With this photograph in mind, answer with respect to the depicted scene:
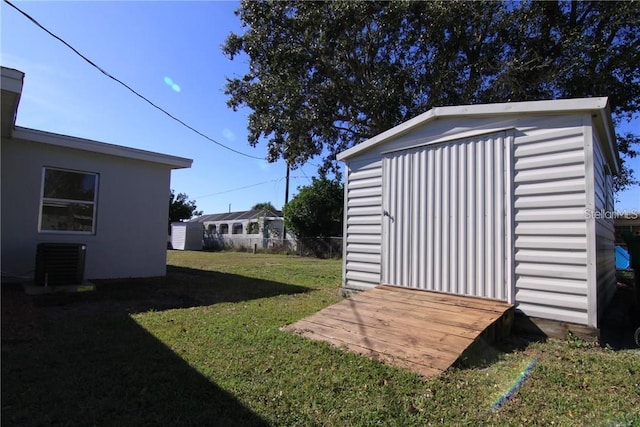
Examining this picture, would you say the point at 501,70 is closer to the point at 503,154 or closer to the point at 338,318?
the point at 503,154

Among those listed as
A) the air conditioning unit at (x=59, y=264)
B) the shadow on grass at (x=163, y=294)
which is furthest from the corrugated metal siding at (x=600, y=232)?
the air conditioning unit at (x=59, y=264)

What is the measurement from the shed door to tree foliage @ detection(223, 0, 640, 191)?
7.11m

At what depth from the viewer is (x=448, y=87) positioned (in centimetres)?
1215

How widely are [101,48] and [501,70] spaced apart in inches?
413

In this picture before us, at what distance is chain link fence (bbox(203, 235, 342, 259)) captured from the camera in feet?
68.2

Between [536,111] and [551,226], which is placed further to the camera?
[536,111]

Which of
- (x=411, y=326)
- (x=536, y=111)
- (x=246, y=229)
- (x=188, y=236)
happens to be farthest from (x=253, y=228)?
(x=536, y=111)

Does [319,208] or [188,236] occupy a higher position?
[319,208]

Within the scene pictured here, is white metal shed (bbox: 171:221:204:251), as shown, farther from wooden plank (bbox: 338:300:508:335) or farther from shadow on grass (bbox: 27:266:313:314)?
wooden plank (bbox: 338:300:508:335)

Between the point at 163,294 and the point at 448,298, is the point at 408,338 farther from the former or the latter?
the point at 163,294

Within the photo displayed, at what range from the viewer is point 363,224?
658 cm

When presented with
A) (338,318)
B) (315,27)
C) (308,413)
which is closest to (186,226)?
(315,27)

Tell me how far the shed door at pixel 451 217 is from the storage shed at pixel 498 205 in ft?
0.05

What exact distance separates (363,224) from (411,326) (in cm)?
268
